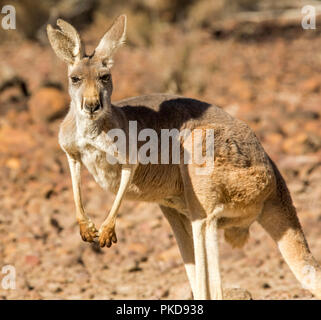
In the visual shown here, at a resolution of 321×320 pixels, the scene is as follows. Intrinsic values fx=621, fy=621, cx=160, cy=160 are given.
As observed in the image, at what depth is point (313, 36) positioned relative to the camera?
12.0 metres

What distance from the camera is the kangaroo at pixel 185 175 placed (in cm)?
358

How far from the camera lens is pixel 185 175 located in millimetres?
3938

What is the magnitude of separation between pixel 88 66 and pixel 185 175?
944 mm

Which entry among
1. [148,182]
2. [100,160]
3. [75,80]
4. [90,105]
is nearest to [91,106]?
[90,105]

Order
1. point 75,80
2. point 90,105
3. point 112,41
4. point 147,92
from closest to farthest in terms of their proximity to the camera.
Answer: point 90,105 < point 75,80 < point 112,41 < point 147,92

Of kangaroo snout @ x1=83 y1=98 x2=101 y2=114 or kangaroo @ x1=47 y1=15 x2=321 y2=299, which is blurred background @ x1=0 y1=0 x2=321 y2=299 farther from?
kangaroo snout @ x1=83 y1=98 x2=101 y2=114

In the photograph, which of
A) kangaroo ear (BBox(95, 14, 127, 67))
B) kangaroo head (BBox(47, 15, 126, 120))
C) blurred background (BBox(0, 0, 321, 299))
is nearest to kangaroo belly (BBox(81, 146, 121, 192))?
kangaroo head (BBox(47, 15, 126, 120))

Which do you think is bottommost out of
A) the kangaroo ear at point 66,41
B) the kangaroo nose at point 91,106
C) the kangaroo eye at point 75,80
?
the kangaroo nose at point 91,106

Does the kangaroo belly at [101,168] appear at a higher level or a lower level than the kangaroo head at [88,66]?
lower

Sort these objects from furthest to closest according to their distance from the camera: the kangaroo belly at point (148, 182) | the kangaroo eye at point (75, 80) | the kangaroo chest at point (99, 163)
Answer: the kangaroo belly at point (148, 182)
the kangaroo chest at point (99, 163)
the kangaroo eye at point (75, 80)

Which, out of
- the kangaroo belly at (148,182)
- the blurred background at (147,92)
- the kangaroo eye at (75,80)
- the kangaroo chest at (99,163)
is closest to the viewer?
the kangaroo eye at (75,80)

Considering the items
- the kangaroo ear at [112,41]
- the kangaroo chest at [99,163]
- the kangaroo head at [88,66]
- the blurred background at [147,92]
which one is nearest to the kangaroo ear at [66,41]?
the kangaroo head at [88,66]

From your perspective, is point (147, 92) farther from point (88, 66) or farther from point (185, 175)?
point (88, 66)

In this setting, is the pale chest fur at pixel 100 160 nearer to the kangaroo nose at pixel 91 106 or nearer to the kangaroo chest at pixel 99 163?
the kangaroo chest at pixel 99 163
